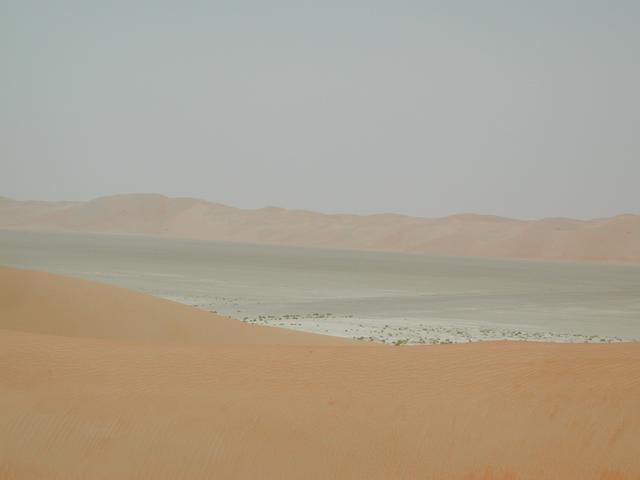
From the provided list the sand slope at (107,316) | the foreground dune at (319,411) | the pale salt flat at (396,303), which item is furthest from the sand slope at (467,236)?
the foreground dune at (319,411)

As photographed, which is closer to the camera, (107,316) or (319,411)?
(319,411)

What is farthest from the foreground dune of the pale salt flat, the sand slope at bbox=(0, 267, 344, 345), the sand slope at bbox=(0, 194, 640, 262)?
the sand slope at bbox=(0, 194, 640, 262)

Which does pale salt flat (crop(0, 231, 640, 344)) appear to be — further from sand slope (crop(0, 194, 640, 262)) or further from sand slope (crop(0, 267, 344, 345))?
sand slope (crop(0, 194, 640, 262))

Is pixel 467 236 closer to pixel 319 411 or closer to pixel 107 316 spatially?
pixel 107 316

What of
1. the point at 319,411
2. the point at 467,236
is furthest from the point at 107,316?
the point at 467,236

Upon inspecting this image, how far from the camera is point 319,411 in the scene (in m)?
7.70

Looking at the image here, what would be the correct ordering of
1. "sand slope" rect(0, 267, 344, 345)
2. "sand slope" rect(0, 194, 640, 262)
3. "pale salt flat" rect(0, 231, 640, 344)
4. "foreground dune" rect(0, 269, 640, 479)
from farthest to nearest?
"sand slope" rect(0, 194, 640, 262) < "pale salt flat" rect(0, 231, 640, 344) < "sand slope" rect(0, 267, 344, 345) < "foreground dune" rect(0, 269, 640, 479)

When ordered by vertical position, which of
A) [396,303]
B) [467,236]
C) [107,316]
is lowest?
[396,303]

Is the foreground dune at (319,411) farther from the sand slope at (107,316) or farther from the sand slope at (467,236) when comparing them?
the sand slope at (467,236)

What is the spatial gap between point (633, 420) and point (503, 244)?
142594 mm

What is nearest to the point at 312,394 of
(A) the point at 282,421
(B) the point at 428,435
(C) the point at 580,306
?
(A) the point at 282,421

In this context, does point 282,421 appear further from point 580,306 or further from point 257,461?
point 580,306

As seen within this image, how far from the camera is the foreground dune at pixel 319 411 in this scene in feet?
22.5

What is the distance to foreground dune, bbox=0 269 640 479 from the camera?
685cm
